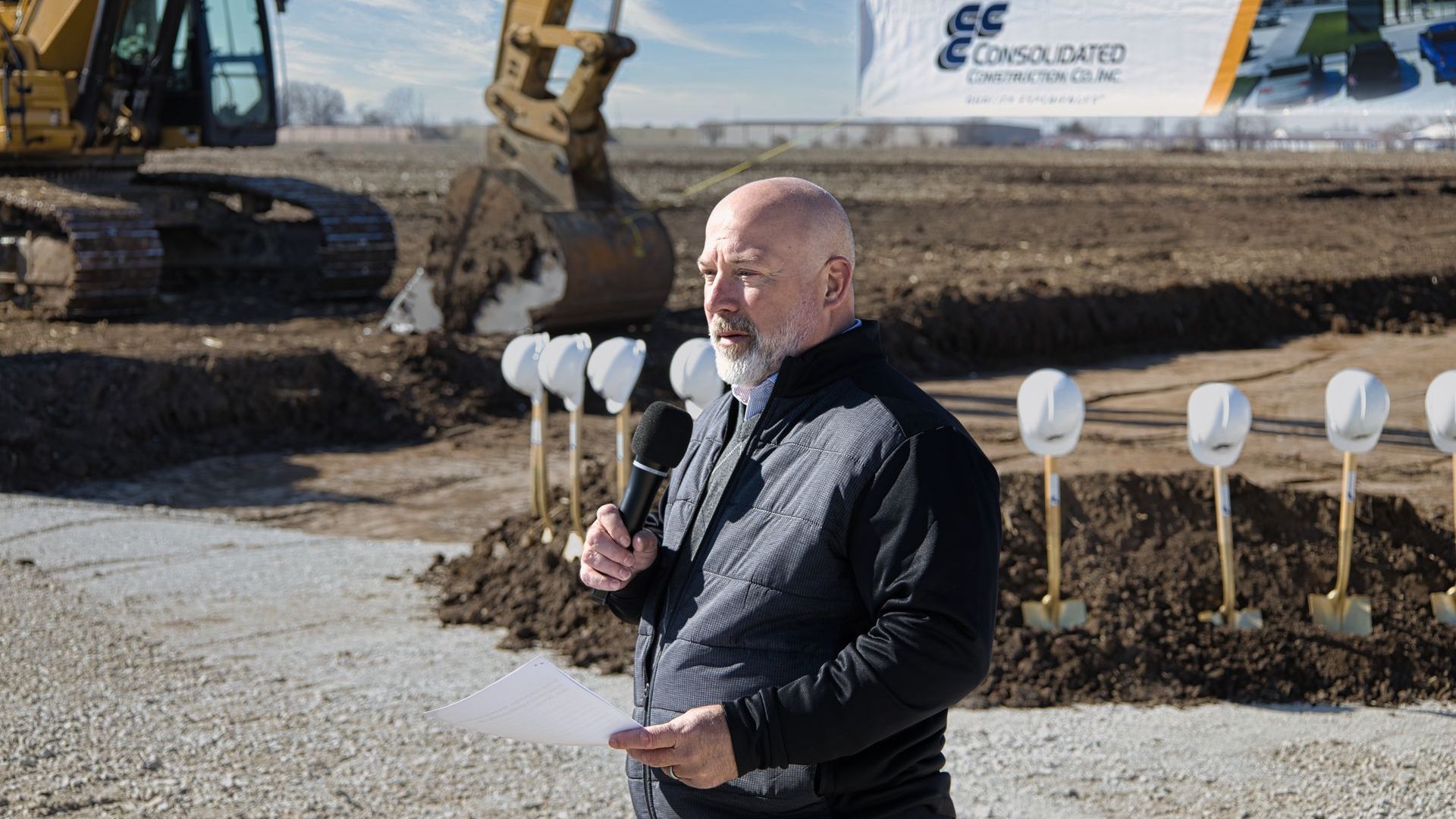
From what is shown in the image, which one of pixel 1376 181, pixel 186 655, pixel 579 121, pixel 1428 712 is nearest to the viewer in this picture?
pixel 1428 712

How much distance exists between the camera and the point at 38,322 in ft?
45.6

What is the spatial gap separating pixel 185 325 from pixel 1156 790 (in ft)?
37.8

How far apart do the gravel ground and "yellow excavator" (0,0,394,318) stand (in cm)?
769

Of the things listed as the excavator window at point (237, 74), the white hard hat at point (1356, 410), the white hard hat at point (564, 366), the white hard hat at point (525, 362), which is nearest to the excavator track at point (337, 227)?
the excavator window at point (237, 74)

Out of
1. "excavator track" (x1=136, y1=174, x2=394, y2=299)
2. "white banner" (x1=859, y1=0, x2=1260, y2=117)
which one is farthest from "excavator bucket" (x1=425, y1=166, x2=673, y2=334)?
"white banner" (x1=859, y1=0, x2=1260, y2=117)

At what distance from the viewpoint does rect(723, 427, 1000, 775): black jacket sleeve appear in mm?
2105

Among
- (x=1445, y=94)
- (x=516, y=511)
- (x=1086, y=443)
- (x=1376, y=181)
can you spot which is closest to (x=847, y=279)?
(x=1445, y=94)

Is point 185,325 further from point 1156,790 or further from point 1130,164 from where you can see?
point 1130,164

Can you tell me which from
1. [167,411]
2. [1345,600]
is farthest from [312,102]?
[1345,600]

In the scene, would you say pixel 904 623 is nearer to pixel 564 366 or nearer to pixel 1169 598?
pixel 1169 598

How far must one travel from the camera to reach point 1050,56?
8133 mm

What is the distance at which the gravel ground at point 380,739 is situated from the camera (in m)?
4.56

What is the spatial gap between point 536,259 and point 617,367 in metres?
6.56

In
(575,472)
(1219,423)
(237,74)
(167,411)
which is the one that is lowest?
(167,411)
